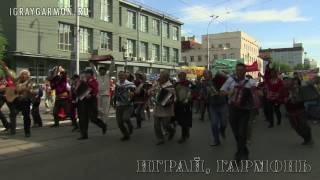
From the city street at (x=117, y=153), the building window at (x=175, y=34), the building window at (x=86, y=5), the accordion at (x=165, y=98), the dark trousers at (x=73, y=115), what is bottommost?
the city street at (x=117, y=153)

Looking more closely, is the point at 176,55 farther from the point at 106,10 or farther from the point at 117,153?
the point at 117,153

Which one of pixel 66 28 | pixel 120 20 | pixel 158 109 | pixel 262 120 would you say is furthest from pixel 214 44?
pixel 158 109

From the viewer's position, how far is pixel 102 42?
51125 mm

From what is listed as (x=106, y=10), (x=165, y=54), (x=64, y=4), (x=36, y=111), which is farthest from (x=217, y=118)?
(x=165, y=54)

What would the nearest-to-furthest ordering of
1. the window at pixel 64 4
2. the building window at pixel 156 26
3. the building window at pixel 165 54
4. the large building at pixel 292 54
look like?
1. the window at pixel 64 4
2. the building window at pixel 156 26
3. the building window at pixel 165 54
4. the large building at pixel 292 54

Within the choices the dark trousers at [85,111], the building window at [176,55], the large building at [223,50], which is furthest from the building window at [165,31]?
the dark trousers at [85,111]

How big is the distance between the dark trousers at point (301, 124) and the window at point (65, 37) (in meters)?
33.3

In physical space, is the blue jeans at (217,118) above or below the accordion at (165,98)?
below

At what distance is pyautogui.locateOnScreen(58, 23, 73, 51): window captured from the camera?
4384 cm

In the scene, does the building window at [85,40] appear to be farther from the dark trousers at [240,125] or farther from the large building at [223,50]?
the large building at [223,50]

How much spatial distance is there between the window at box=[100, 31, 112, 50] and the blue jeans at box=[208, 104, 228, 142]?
127ft

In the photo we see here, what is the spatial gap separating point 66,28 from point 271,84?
98.0 ft

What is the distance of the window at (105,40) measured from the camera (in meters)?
50.9

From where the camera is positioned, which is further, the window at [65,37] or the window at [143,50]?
the window at [143,50]
